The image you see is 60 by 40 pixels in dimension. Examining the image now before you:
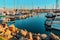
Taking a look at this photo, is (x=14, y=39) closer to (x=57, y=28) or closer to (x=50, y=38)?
(x=50, y=38)

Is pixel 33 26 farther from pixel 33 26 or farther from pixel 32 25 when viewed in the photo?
pixel 32 25

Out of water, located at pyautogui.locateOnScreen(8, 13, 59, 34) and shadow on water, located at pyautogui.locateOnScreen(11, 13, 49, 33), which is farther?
shadow on water, located at pyautogui.locateOnScreen(11, 13, 49, 33)

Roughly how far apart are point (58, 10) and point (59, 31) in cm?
2602

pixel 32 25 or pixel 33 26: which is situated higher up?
pixel 33 26

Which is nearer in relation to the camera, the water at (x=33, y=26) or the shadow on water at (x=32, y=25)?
the water at (x=33, y=26)

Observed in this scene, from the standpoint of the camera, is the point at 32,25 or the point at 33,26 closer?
the point at 33,26

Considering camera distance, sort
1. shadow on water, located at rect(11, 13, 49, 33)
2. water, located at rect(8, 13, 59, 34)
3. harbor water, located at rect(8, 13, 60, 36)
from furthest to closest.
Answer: shadow on water, located at rect(11, 13, 49, 33), water, located at rect(8, 13, 59, 34), harbor water, located at rect(8, 13, 60, 36)

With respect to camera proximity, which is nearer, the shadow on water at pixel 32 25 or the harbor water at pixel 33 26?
the harbor water at pixel 33 26

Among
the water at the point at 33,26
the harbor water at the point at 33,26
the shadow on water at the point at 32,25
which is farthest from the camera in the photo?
the shadow on water at the point at 32,25

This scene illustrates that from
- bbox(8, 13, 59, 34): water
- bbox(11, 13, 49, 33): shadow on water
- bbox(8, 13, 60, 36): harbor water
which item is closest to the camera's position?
bbox(8, 13, 60, 36): harbor water

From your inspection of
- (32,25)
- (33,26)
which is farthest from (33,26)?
(32,25)

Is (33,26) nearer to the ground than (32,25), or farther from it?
farther from it

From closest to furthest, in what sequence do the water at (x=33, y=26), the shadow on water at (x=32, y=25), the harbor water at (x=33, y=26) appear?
1. the harbor water at (x=33, y=26)
2. the water at (x=33, y=26)
3. the shadow on water at (x=32, y=25)

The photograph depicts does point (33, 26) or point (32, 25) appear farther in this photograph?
point (32, 25)
